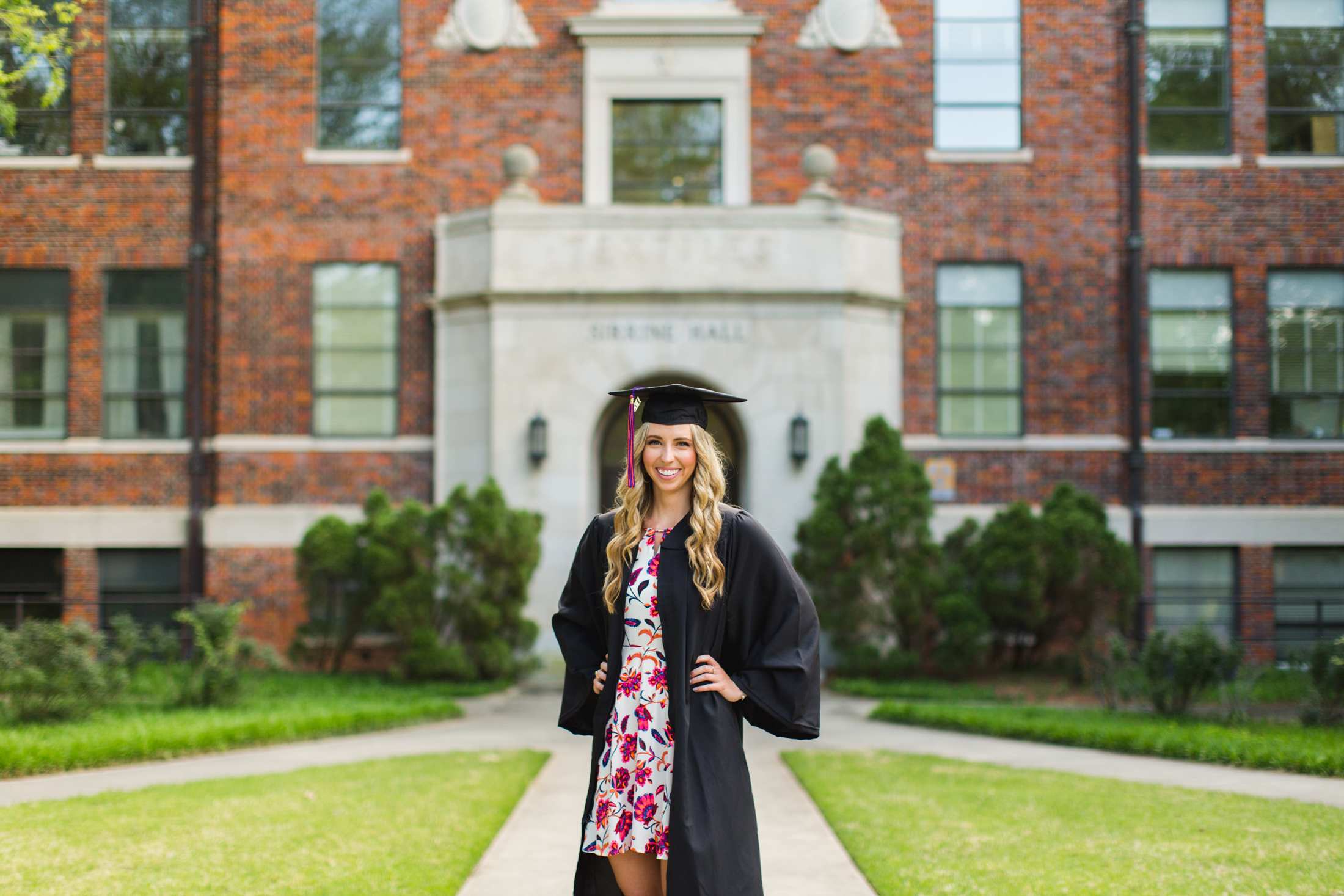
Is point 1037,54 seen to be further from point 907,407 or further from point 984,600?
point 984,600

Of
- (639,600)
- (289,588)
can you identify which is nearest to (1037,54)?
(289,588)

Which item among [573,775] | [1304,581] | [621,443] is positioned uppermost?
[621,443]

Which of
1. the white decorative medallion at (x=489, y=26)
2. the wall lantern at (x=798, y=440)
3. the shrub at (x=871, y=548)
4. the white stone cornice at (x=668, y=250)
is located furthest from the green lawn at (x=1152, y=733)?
the white decorative medallion at (x=489, y=26)

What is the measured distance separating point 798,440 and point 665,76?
5.47 meters

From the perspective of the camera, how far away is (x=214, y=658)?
33.2 ft

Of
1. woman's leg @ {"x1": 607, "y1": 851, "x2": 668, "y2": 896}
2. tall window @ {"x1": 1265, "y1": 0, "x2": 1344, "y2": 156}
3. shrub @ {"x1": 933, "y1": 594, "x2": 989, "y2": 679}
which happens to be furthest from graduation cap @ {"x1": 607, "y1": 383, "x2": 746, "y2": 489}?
tall window @ {"x1": 1265, "y1": 0, "x2": 1344, "y2": 156}

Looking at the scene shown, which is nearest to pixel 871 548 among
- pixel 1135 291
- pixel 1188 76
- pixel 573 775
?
pixel 1135 291

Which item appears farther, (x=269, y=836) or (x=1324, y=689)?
(x=1324, y=689)

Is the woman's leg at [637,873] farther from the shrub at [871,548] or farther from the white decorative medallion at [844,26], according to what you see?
the white decorative medallion at [844,26]

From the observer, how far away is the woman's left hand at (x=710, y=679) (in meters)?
3.58

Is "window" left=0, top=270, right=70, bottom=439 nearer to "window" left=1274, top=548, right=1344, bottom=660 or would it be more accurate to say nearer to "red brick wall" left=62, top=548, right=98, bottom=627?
"red brick wall" left=62, top=548, right=98, bottom=627

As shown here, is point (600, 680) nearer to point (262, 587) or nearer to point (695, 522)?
point (695, 522)

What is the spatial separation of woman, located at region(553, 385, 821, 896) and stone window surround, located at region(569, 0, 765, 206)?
11781mm

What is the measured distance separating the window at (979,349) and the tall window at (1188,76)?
301cm
